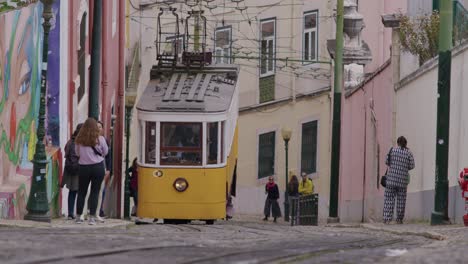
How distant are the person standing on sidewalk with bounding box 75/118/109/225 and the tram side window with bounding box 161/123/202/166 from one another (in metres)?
8.21

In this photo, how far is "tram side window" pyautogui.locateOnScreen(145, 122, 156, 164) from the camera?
31141 mm

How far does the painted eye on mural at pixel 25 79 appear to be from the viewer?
24.7 metres

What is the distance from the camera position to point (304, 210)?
35.0 meters

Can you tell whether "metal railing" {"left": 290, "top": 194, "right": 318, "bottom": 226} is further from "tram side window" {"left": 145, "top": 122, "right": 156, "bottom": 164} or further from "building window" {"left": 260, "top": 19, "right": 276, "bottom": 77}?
"building window" {"left": 260, "top": 19, "right": 276, "bottom": 77}

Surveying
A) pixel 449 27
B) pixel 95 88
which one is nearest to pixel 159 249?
pixel 449 27

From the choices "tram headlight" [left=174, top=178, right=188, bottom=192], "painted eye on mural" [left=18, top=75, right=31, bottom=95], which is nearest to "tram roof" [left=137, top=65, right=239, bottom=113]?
"tram headlight" [left=174, top=178, right=188, bottom=192]

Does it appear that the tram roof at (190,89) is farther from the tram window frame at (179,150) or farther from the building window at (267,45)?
the building window at (267,45)

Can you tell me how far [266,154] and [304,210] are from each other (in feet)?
47.6

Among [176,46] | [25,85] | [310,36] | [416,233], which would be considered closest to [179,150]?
[176,46]

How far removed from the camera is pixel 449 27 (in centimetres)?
2388

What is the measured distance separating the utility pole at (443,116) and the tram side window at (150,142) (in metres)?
8.60

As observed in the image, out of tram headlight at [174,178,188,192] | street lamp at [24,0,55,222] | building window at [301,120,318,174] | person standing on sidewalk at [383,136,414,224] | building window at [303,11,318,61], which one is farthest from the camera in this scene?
building window at [303,11,318,61]

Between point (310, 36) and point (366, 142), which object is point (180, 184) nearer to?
point (366, 142)

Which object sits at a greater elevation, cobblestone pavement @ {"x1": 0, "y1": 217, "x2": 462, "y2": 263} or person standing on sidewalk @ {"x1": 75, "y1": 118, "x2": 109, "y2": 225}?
person standing on sidewalk @ {"x1": 75, "y1": 118, "x2": 109, "y2": 225}
